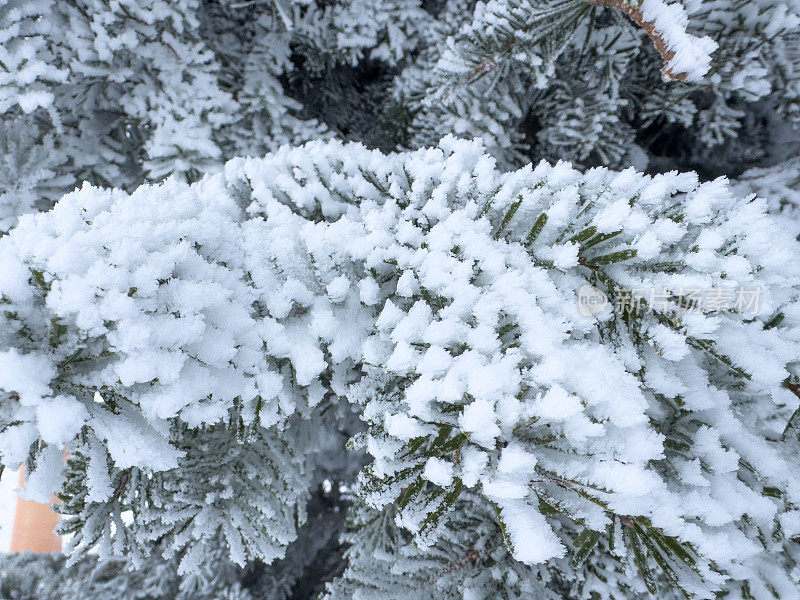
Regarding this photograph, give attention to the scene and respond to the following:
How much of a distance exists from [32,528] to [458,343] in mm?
6552

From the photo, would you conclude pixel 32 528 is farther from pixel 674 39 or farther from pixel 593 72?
pixel 674 39

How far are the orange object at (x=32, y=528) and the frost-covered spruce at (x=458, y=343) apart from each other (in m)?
5.29

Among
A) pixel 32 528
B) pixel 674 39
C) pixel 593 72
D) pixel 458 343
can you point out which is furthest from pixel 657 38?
pixel 32 528

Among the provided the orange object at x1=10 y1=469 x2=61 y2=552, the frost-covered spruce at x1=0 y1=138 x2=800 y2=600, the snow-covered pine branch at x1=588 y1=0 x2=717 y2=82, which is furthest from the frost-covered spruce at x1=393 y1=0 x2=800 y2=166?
the orange object at x1=10 y1=469 x2=61 y2=552

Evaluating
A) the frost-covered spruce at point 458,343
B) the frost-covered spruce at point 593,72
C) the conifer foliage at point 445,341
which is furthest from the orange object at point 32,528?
the frost-covered spruce at point 593,72

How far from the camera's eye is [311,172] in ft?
3.58

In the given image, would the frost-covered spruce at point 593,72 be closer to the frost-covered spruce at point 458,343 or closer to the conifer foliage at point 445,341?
the conifer foliage at point 445,341

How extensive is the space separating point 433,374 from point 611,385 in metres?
0.27

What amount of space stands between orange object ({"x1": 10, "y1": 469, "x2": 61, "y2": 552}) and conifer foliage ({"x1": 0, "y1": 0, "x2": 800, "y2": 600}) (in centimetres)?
493

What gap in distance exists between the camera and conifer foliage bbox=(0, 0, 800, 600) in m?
0.64

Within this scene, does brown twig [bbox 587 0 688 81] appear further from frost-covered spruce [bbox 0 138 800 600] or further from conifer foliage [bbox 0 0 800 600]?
frost-covered spruce [bbox 0 138 800 600]

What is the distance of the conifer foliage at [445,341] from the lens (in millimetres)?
643

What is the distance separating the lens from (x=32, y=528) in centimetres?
515

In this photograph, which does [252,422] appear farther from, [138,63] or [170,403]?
[138,63]
